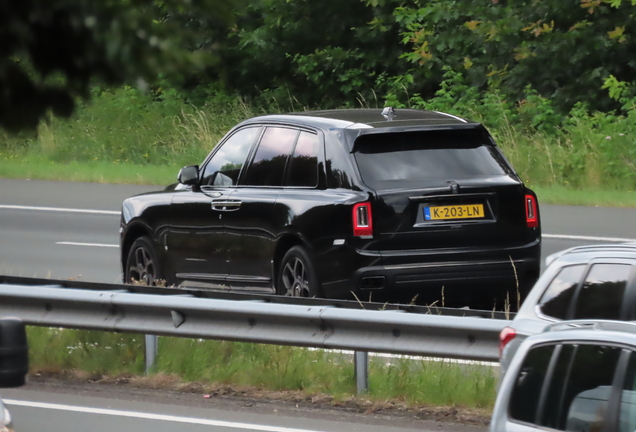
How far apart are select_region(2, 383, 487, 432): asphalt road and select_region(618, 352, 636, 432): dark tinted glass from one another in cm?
315

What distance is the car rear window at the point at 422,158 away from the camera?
9.60 meters

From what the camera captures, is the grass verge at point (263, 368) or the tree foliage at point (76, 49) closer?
the tree foliage at point (76, 49)

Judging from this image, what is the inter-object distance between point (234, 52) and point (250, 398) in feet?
82.1

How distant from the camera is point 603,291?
5.62 metres

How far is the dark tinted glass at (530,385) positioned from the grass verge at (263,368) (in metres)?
3.43

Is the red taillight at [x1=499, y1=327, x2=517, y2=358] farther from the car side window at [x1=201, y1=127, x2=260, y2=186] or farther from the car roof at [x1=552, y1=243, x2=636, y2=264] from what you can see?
the car side window at [x1=201, y1=127, x2=260, y2=186]

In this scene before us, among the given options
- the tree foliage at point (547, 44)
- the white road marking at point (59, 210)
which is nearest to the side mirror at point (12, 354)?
the white road marking at point (59, 210)

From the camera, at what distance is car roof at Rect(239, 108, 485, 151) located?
385 inches

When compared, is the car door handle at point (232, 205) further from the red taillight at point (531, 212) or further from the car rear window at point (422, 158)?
the red taillight at point (531, 212)

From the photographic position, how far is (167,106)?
103 ft

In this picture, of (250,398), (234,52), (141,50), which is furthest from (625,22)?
(141,50)

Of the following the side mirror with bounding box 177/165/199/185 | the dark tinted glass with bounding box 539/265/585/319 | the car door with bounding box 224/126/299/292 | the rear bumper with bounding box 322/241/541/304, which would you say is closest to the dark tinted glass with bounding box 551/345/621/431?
the dark tinted glass with bounding box 539/265/585/319

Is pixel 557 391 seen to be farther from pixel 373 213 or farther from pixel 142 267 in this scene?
pixel 142 267

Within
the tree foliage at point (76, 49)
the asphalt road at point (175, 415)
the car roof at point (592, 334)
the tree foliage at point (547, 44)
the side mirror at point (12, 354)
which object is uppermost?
the tree foliage at point (547, 44)
